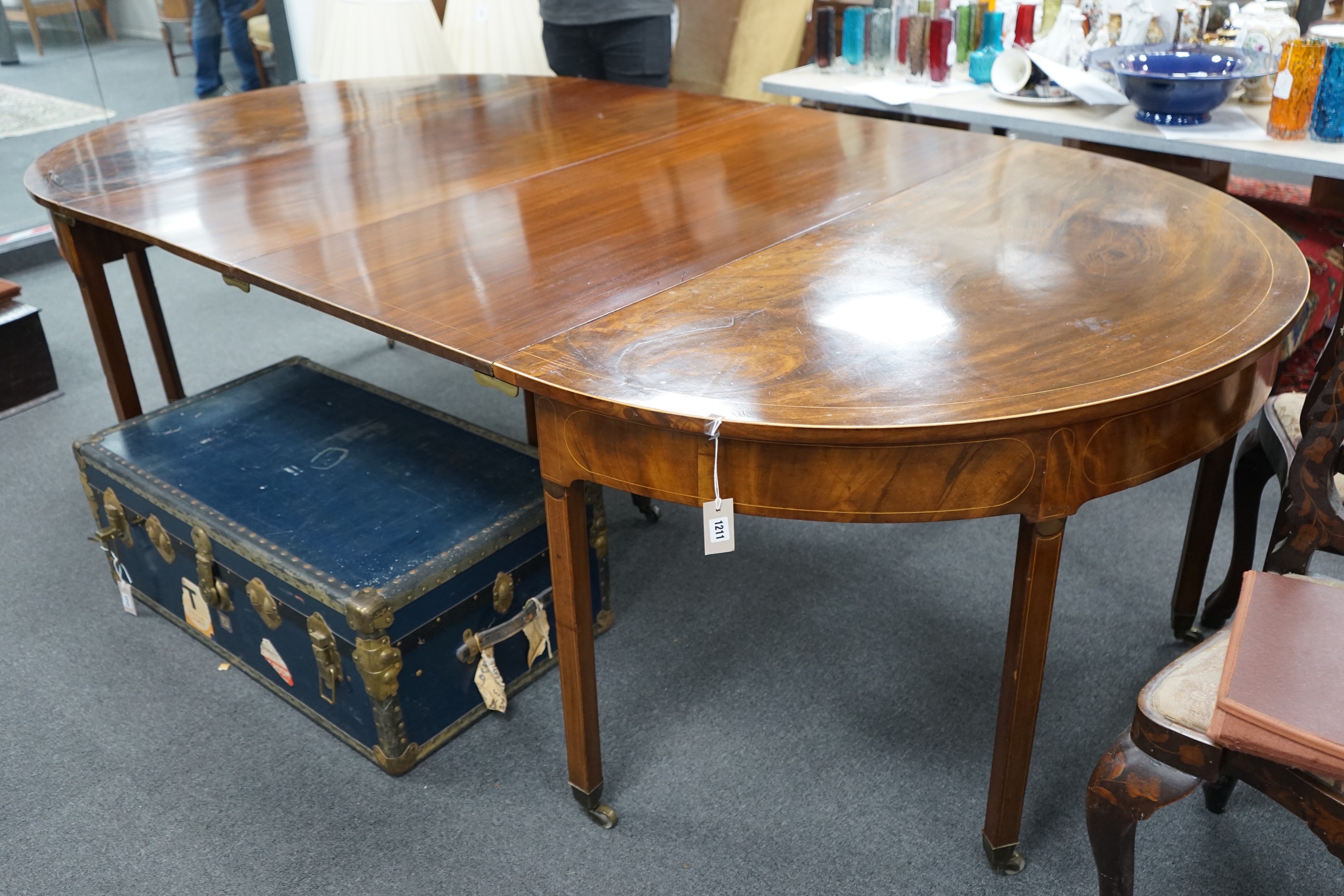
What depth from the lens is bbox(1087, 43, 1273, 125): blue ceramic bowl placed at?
2252 mm

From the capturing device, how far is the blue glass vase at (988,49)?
2795 millimetres

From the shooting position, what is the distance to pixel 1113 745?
108cm

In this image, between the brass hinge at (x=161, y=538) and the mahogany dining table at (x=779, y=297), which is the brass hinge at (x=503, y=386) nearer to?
the mahogany dining table at (x=779, y=297)

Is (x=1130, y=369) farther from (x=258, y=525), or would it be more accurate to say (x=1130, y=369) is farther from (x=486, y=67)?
(x=486, y=67)

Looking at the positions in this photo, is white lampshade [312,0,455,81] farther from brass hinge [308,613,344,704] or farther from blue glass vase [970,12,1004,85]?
brass hinge [308,613,344,704]

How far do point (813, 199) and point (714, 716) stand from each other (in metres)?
0.82

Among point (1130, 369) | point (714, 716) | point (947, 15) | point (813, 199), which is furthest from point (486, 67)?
point (1130, 369)

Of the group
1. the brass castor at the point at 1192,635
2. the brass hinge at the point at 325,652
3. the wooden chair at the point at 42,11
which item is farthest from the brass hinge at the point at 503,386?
the wooden chair at the point at 42,11

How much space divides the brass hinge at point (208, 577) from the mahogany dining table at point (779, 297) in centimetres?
41

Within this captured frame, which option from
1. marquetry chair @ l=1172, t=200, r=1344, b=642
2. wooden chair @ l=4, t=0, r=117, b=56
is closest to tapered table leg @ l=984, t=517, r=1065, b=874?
marquetry chair @ l=1172, t=200, r=1344, b=642

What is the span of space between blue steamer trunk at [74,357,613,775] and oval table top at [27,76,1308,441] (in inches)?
15.0

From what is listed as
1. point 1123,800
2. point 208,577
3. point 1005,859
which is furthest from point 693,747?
point 208,577

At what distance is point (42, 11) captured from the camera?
378 centimetres

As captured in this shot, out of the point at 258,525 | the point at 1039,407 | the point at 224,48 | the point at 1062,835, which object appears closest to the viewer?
the point at 1039,407
